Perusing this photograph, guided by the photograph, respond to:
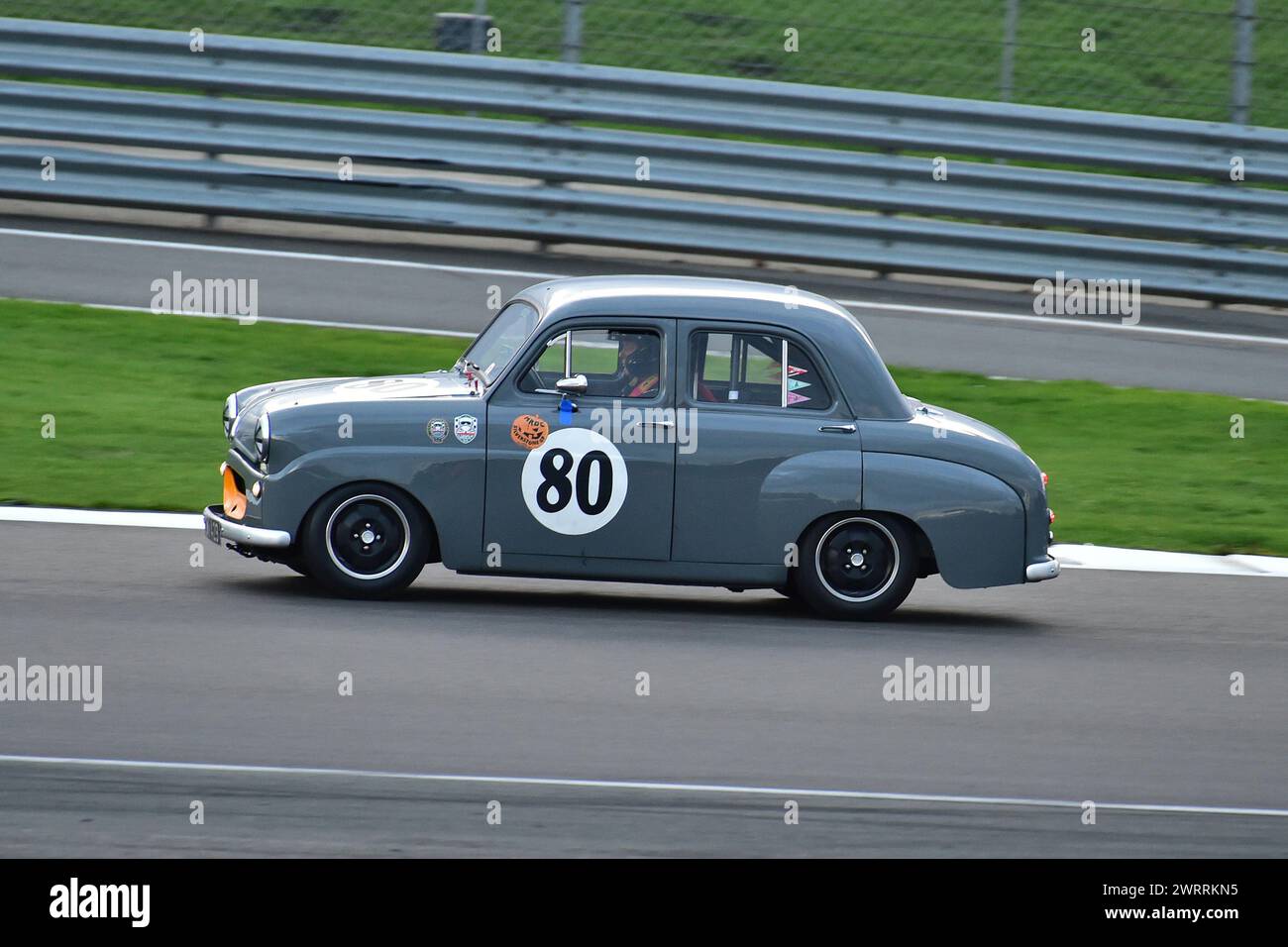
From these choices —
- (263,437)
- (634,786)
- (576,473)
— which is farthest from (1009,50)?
(634,786)

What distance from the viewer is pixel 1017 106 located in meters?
16.9

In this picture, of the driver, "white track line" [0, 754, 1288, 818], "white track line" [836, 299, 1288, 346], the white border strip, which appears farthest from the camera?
"white track line" [836, 299, 1288, 346]

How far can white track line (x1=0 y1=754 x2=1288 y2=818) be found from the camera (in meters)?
6.48

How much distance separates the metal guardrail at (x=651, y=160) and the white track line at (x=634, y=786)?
10.5 m

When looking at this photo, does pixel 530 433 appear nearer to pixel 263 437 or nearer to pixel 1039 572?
pixel 263 437

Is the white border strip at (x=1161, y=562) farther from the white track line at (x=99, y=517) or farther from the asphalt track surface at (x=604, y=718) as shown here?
the white track line at (x=99, y=517)

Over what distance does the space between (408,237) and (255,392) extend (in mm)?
8504

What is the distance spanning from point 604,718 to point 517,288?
9.09 m

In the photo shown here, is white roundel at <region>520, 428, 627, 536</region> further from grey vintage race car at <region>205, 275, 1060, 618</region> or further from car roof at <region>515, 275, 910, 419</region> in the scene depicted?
car roof at <region>515, 275, 910, 419</region>

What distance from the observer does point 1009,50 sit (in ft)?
56.0

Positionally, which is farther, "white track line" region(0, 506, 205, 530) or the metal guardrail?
the metal guardrail

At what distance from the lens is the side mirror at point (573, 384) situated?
872 cm

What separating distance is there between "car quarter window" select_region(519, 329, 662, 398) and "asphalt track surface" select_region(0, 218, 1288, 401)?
596cm

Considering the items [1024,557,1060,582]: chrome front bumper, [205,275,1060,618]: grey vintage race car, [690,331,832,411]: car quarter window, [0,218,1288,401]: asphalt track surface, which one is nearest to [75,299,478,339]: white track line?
[0,218,1288,401]: asphalt track surface
